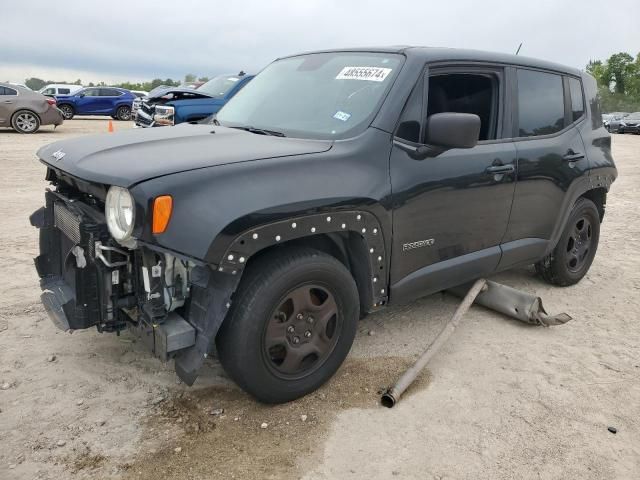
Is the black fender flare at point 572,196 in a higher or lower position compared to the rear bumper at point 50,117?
higher

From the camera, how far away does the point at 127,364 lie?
10.8 feet

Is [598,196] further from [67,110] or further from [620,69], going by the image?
[620,69]

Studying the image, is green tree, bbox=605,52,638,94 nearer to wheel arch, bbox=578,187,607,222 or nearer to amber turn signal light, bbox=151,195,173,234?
wheel arch, bbox=578,187,607,222

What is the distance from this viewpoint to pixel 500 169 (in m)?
3.69

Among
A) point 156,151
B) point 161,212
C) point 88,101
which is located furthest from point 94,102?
point 161,212

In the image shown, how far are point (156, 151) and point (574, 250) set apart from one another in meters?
3.73

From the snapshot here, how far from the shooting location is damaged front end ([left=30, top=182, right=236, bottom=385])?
8.32 ft

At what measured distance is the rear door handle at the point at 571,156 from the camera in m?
4.29

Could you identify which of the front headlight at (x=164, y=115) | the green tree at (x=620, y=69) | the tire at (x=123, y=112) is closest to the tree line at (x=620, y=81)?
the green tree at (x=620, y=69)

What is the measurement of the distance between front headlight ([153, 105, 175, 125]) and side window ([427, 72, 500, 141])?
6793mm

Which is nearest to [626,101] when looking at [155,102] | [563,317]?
[155,102]

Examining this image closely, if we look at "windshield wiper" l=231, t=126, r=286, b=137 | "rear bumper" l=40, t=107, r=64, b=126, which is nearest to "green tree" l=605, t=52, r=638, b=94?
"rear bumper" l=40, t=107, r=64, b=126

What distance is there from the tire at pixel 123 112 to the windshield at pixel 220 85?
13326 mm

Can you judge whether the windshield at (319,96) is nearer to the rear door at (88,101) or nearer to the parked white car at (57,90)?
the rear door at (88,101)
